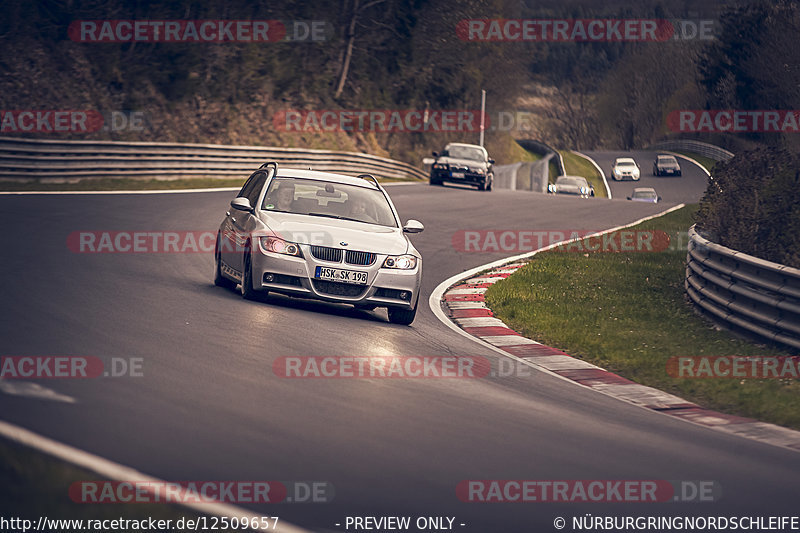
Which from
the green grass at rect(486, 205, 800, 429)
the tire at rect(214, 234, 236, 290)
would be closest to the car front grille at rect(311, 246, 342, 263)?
the tire at rect(214, 234, 236, 290)

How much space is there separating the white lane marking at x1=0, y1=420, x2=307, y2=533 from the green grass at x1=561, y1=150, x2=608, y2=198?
72.0m

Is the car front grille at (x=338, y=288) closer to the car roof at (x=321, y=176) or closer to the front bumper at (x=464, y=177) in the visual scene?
the car roof at (x=321, y=176)

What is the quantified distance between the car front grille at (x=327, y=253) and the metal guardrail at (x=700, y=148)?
74.7 m

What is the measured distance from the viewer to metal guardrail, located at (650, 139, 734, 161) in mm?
85631

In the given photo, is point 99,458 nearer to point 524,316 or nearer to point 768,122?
point 524,316

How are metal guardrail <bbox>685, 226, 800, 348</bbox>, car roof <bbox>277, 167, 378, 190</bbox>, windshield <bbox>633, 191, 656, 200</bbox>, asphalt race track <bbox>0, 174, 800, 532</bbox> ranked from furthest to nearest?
1. windshield <bbox>633, 191, 656, 200</bbox>
2. car roof <bbox>277, 167, 378, 190</bbox>
3. metal guardrail <bbox>685, 226, 800, 348</bbox>
4. asphalt race track <bbox>0, 174, 800, 532</bbox>

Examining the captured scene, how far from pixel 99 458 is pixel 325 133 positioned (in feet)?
155

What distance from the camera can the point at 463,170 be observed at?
1447 inches

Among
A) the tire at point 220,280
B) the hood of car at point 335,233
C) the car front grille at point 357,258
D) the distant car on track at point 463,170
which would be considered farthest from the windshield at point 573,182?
the car front grille at point 357,258

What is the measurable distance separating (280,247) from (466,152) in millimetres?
27599

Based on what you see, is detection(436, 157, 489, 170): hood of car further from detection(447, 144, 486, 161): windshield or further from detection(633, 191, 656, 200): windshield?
detection(633, 191, 656, 200): windshield

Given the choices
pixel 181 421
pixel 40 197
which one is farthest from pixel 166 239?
pixel 181 421

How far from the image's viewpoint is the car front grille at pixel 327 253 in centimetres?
1119

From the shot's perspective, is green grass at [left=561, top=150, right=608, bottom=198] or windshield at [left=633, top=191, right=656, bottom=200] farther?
green grass at [left=561, top=150, right=608, bottom=198]
